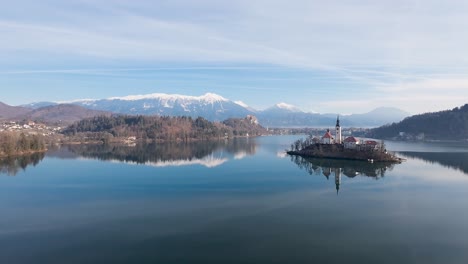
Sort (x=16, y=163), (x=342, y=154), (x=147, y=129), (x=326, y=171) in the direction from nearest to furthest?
(x=326, y=171) → (x=16, y=163) → (x=342, y=154) → (x=147, y=129)

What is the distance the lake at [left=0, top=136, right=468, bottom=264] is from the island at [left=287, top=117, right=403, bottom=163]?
4427 mm

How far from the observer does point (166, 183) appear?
707 inches

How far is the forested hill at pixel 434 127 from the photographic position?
53.3 meters

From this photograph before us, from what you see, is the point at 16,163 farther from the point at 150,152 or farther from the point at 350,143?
the point at 350,143

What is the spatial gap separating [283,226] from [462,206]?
6933 millimetres

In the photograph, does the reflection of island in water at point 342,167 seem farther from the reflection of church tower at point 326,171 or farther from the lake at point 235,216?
the lake at point 235,216

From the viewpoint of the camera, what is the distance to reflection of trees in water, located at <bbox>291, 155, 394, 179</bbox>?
21000mm

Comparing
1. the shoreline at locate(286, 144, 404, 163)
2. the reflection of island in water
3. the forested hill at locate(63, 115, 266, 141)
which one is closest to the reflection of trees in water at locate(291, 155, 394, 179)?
the reflection of island in water

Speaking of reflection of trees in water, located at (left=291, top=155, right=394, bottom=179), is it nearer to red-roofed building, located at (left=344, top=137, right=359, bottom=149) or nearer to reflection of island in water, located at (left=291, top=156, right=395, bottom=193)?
reflection of island in water, located at (left=291, top=156, right=395, bottom=193)

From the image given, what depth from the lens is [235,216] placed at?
38.1 feet

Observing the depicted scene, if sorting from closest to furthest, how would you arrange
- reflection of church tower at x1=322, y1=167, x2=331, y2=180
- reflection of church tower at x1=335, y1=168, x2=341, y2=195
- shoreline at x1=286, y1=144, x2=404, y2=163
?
reflection of church tower at x1=335, y1=168, x2=341, y2=195
reflection of church tower at x1=322, y1=167, x2=331, y2=180
shoreline at x1=286, y1=144, x2=404, y2=163

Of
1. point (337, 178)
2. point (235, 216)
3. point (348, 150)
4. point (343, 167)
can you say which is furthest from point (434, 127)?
point (235, 216)

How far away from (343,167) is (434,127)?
41.1m

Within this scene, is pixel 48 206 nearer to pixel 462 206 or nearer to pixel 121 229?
pixel 121 229
